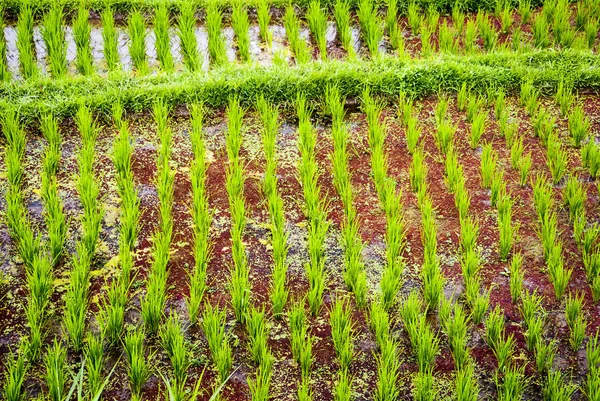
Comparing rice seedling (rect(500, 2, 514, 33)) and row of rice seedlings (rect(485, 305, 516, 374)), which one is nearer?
row of rice seedlings (rect(485, 305, 516, 374))

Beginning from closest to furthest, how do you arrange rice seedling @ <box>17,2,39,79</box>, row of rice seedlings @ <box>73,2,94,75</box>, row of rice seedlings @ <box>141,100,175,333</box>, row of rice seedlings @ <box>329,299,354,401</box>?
row of rice seedlings @ <box>329,299,354,401</box> < row of rice seedlings @ <box>141,100,175,333</box> < rice seedling @ <box>17,2,39,79</box> < row of rice seedlings @ <box>73,2,94,75</box>

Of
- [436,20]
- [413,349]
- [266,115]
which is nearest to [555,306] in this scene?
[413,349]

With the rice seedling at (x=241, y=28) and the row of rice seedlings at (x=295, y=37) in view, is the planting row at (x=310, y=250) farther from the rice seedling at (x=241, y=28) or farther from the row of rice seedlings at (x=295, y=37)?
the rice seedling at (x=241, y=28)

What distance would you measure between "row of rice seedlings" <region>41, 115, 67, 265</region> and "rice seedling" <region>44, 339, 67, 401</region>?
22.4 inches

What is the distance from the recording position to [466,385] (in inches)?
89.7

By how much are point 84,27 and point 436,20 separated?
2437 mm

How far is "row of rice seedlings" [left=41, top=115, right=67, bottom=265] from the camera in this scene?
9.51 feet

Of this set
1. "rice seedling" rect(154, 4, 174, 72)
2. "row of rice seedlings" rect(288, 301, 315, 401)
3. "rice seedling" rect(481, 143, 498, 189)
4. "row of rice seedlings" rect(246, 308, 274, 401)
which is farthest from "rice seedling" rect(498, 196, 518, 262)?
"rice seedling" rect(154, 4, 174, 72)

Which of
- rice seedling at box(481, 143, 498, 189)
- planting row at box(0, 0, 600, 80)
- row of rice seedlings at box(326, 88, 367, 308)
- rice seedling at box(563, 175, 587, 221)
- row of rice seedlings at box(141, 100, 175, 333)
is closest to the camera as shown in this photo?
row of rice seedlings at box(141, 100, 175, 333)

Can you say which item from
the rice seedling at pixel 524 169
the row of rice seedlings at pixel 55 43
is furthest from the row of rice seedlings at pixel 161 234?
the rice seedling at pixel 524 169

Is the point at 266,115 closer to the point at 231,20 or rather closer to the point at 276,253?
the point at 276,253

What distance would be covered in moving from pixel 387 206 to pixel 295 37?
189cm

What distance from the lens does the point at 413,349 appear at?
2.57 m

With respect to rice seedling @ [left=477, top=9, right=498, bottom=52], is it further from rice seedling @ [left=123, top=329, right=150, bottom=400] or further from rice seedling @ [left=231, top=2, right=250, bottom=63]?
rice seedling @ [left=123, top=329, right=150, bottom=400]
